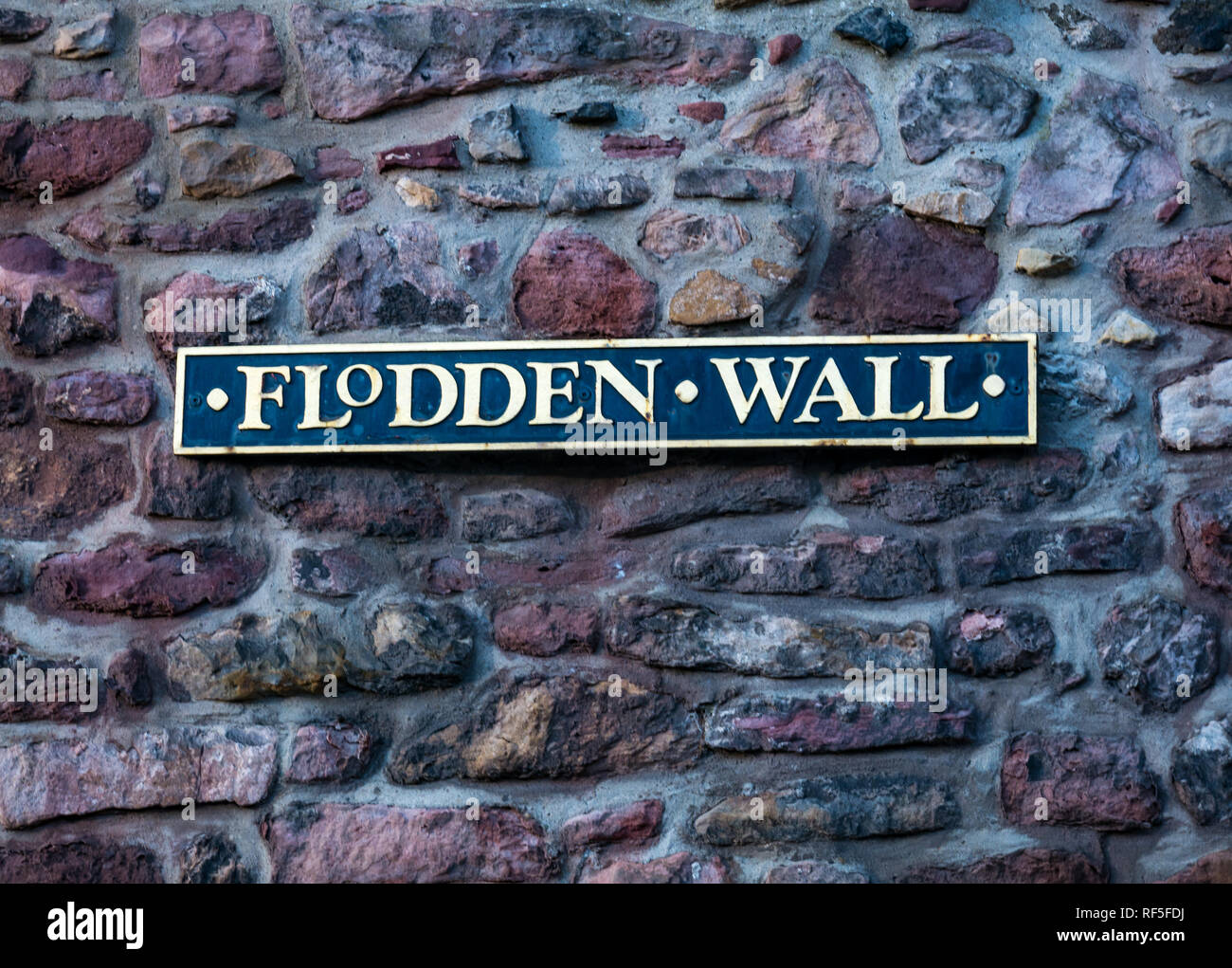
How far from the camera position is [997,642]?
2133 millimetres

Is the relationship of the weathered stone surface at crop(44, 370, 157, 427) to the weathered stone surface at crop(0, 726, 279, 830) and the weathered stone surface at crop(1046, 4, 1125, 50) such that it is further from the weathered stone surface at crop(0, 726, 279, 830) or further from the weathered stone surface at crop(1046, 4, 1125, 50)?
the weathered stone surface at crop(1046, 4, 1125, 50)

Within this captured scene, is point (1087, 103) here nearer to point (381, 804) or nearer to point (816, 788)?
point (816, 788)

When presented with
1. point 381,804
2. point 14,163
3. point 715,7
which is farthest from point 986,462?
point 14,163

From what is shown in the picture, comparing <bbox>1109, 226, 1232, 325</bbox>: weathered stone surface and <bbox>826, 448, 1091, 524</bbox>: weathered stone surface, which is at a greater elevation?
<bbox>1109, 226, 1232, 325</bbox>: weathered stone surface

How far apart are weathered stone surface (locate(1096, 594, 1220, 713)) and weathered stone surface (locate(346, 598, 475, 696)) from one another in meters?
1.02

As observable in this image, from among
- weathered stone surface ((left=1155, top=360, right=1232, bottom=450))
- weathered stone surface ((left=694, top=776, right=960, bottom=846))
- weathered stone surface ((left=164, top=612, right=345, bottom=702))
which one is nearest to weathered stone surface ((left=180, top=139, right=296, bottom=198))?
weathered stone surface ((left=164, top=612, right=345, bottom=702))

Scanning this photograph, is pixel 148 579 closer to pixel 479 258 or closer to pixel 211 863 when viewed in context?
pixel 211 863

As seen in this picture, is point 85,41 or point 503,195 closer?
point 503,195

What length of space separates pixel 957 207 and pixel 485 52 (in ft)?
2.83

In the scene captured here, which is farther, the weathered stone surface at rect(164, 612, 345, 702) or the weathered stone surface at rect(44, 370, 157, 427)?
the weathered stone surface at rect(44, 370, 157, 427)

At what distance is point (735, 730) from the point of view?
7.00ft

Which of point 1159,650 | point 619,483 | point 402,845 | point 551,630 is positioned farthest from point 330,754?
point 1159,650

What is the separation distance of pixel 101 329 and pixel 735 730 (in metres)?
1.30

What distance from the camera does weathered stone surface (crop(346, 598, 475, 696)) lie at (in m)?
2.19
